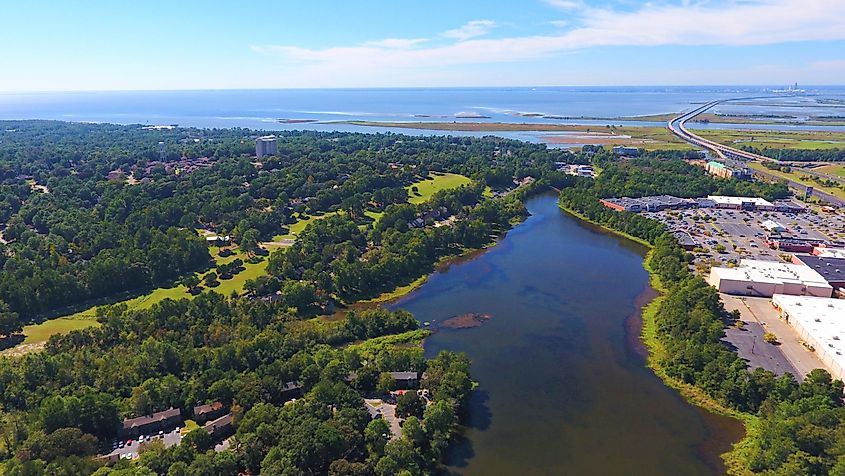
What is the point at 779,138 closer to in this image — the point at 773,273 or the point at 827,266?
the point at 827,266

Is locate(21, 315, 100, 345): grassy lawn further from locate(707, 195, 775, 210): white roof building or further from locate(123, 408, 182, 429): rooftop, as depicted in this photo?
locate(707, 195, 775, 210): white roof building

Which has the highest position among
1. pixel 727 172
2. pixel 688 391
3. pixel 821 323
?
pixel 727 172

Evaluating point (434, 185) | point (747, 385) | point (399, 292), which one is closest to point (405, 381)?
point (399, 292)

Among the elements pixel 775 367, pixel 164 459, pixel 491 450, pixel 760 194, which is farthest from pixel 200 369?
pixel 760 194

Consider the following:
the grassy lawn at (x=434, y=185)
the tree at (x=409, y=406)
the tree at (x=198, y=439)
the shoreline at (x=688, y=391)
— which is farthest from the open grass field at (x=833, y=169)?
the tree at (x=198, y=439)

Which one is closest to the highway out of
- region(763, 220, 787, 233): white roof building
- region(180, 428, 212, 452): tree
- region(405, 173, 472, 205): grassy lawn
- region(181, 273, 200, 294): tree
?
region(763, 220, 787, 233): white roof building

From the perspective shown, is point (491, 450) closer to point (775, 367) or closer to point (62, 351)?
point (775, 367)

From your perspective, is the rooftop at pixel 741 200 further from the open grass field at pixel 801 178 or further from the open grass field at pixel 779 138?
the open grass field at pixel 779 138
